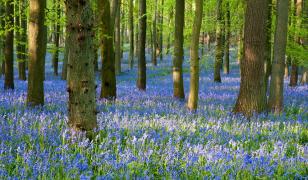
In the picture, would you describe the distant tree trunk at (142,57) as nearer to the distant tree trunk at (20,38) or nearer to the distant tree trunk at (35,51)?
the distant tree trunk at (20,38)

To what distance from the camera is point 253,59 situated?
9234 millimetres

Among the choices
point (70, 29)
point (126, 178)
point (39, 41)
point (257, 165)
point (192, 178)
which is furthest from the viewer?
point (39, 41)

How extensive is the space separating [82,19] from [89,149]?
5.63 feet

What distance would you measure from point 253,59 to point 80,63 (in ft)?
17.8

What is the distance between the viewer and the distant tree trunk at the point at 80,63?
500 cm

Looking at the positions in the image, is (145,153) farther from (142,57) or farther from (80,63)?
(142,57)

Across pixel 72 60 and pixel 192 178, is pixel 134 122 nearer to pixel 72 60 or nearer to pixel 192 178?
pixel 72 60

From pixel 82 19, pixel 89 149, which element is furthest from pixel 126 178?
pixel 82 19

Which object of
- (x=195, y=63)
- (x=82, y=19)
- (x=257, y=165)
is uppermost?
(x=82, y=19)

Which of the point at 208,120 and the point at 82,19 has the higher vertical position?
the point at 82,19

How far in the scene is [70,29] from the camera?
5059 millimetres

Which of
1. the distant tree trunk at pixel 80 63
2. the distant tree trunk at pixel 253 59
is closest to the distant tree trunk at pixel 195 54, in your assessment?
the distant tree trunk at pixel 253 59

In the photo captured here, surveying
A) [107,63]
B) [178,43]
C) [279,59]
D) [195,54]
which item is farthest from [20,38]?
[279,59]

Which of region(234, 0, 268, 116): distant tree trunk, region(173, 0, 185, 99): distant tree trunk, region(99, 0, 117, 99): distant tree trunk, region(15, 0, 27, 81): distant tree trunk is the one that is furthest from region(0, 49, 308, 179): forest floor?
region(15, 0, 27, 81): distant tree trunk
